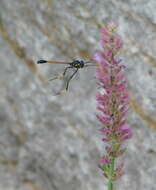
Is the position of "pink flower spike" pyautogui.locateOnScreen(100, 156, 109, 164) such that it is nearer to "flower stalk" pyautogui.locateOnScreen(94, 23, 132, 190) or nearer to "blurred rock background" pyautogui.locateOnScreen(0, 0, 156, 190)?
"flower stalk" pyautogui.locateOnScreen(94, 23, 132, 190)

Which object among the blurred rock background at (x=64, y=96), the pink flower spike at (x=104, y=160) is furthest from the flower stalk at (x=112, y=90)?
the blurred rock background at (x=64, y=96)

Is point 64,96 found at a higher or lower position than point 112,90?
higher

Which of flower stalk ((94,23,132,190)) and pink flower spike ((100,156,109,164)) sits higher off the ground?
flower stalk ((94,23,132,190))

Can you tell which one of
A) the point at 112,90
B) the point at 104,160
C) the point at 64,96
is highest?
the point at 64,96

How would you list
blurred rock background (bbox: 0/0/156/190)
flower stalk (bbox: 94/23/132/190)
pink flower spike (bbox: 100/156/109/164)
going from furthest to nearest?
blurred rock background (bbox: 0/0/156/190)
pink flower spike (bbox: 100/156/109/164)
flower stalk (bbox: 94/23/132/190)

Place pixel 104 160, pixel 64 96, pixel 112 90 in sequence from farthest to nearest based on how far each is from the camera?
pixel 64 96
pixel 104 160
pixel 112 90

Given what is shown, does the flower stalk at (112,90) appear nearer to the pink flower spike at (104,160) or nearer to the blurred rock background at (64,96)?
the pink flower spike at (104,160)

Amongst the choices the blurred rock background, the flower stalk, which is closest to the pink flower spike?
the flower stalk

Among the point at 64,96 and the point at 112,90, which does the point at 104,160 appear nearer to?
the point at 112,90

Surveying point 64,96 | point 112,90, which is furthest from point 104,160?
point 64,96
